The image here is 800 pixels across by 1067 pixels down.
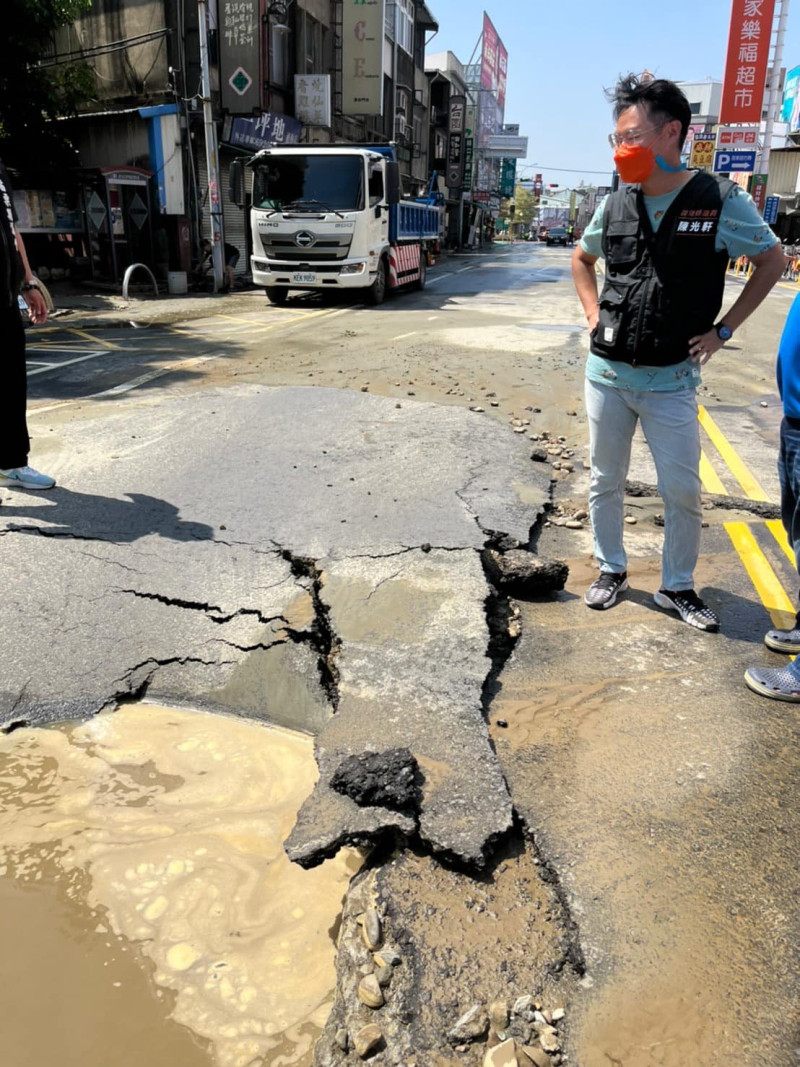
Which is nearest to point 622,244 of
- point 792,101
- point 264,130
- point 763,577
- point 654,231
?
point 654,231

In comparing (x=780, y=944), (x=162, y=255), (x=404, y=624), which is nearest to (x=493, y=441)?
(x=404, y=624)

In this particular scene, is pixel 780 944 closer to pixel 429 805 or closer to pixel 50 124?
pixel 429 805

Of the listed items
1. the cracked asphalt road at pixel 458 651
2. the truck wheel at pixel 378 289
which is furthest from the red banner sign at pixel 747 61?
the cracked asphalt road at pixel 458 651

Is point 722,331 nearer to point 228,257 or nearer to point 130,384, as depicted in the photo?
point 130,384

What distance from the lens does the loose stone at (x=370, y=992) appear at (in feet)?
5.87

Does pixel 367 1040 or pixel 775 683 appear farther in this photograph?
pixel 775 683

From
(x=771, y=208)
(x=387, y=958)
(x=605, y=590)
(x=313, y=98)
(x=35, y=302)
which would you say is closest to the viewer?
(x=387, y=958)

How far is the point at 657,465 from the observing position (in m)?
3.46

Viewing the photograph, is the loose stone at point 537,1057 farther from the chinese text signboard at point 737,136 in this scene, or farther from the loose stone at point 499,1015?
the chinese text signboard at point 737,136

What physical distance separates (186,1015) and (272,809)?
2.28 feet

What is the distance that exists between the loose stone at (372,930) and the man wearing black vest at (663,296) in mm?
1996

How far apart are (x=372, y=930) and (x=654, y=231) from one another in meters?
2.64

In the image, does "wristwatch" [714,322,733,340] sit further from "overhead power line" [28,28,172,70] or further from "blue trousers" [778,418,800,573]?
"overhead power line" [28,28,172,70]

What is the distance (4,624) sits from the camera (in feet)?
10.9
